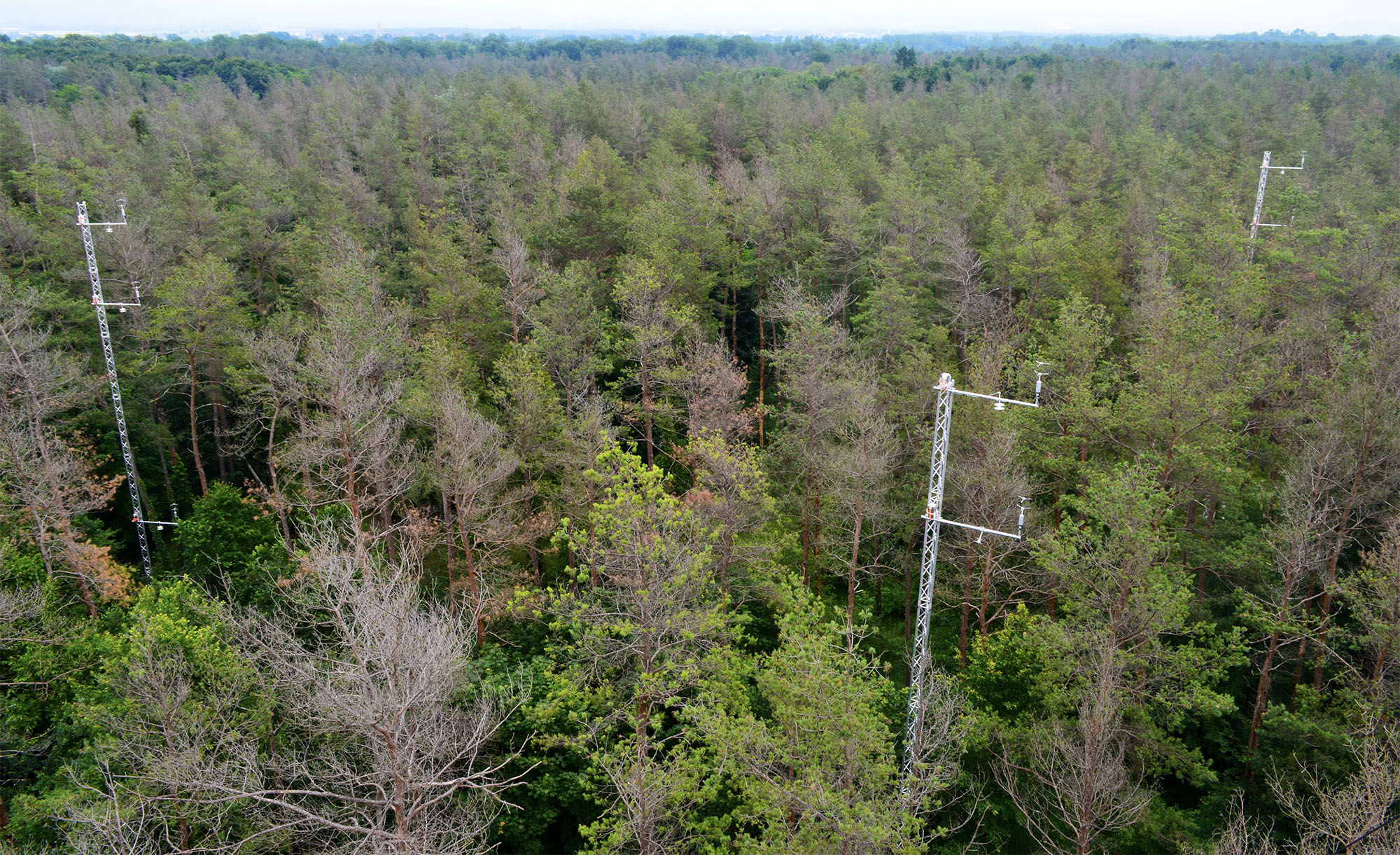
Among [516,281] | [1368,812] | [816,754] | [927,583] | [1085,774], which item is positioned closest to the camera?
[1368,812]

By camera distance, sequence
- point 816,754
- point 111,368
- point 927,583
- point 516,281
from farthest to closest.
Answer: point 516,281 < point 111,368 < point 927,583 < point 816,754

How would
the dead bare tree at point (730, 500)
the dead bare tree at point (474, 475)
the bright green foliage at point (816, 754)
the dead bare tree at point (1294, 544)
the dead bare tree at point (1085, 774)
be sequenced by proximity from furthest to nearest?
the dead bare tree at point (474, 475), the dead bare tree at point (730, 500), the dead bare tree at point (1294, 544), the dead bare tree at point (1085, 774), the bright green foliage at point (816, 754)

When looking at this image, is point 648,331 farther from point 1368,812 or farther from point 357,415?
point 1368,812

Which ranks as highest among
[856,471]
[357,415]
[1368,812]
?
[357,415]

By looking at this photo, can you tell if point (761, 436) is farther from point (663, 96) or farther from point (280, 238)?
point (663, 96)

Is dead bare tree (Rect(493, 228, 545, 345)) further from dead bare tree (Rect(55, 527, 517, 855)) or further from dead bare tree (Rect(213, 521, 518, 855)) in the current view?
dead bare tree (Rect(213, 521, 518, 855))

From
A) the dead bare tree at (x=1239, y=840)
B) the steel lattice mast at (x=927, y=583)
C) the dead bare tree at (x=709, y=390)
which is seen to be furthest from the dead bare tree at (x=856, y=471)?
the dead bare tree at (x=1239, y=840)

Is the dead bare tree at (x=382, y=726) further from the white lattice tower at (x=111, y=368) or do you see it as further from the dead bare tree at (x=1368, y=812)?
the white lattice tower at (x=111, y=368)

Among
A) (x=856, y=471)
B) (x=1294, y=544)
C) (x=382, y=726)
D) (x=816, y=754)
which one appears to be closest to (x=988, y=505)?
(x=856, y=471)

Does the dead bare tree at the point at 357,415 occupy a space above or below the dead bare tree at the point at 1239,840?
above
